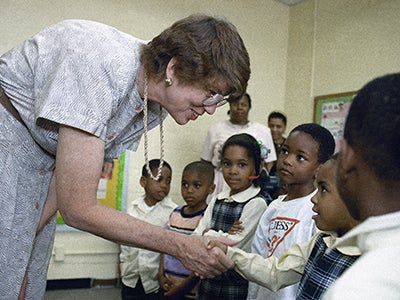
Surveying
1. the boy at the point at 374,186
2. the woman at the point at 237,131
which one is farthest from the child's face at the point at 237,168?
the boy at the point at 374,186

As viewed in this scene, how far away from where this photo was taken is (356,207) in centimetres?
79

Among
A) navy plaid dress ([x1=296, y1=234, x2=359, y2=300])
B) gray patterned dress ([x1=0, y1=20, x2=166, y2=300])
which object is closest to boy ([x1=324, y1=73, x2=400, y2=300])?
navy plaid dress ([x1=296, y1=234, x2=359, y2=300])

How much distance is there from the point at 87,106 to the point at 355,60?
413 centimetres

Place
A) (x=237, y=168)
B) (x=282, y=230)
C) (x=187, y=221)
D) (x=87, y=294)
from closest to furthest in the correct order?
1. (x=282, y=230)
2. (x=237, y=168)
3. (x=187, y=221)
4. (x=87, y=294)

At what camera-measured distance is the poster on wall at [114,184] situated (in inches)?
166

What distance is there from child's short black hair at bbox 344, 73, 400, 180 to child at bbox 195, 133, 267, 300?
1.44 m

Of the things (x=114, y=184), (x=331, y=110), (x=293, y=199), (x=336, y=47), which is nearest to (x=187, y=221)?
(x=293, y=199)

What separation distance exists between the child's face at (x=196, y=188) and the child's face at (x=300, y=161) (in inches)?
34.2

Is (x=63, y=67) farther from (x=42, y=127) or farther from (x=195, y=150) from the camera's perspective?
(x=195, y=150)

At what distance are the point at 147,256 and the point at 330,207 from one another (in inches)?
78.4

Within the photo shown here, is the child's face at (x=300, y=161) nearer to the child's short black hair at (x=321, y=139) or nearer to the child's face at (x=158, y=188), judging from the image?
the child's short black hair at (x=321, y=139)

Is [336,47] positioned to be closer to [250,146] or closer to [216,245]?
[250,146]

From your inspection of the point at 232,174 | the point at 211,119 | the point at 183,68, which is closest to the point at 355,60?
the point at 211,119

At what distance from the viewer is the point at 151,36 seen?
4.55m
